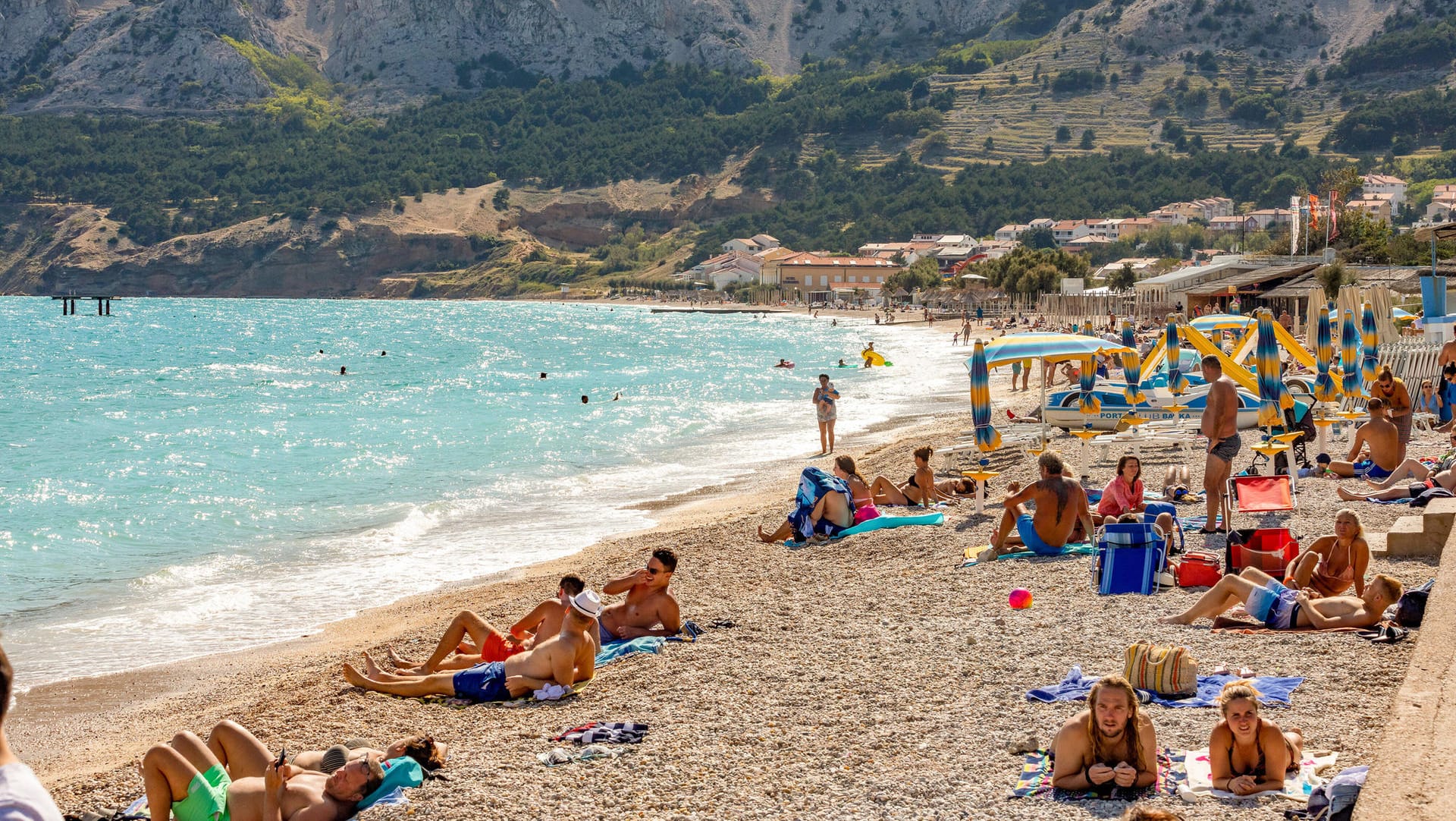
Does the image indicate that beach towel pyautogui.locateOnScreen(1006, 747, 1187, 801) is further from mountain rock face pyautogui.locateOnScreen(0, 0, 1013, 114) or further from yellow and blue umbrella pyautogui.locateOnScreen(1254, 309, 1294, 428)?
mountain rock face pyautogui.locateOnScreen(0, 0, 1013, 114)

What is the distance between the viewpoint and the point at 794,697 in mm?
6570

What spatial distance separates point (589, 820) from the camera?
517 cm

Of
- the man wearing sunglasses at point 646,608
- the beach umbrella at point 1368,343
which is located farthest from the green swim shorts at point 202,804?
the beach umbrella at point 1368,343

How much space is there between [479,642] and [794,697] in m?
2.23

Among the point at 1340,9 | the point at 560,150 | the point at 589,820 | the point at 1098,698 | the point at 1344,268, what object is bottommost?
the point at 589,820

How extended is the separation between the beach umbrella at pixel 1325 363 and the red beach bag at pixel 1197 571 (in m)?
8.70

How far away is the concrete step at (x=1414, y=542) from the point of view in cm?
817

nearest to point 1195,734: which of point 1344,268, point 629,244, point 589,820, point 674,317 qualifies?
point 589,820

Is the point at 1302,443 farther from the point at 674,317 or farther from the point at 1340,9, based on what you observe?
the point at 1340,9

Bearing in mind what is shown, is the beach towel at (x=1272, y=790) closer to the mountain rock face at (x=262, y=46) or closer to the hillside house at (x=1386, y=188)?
the hillside house at (x=1386, y=188)

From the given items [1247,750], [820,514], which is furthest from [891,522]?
[1247,750]

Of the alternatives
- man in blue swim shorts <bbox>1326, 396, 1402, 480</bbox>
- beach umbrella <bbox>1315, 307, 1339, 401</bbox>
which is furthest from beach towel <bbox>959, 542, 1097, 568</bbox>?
beach umbrella <bbox>1315, 307, 1339, 401</bbox>

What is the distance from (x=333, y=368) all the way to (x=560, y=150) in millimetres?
123784

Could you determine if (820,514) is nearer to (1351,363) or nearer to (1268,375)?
(1268,375)
